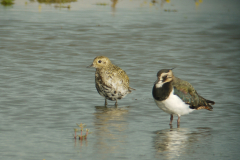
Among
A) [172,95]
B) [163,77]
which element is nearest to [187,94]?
[172,95]

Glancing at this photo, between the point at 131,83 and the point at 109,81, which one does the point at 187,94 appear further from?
the point at 131,83

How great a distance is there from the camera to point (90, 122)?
9.96 metres

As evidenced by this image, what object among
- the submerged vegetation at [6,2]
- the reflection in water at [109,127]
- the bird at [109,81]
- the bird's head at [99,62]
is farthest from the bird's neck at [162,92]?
the submerged vegetation at [6,2]

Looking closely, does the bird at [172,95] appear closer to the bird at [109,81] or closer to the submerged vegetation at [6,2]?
the bird at [109,81]

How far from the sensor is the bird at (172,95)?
30.7 ft

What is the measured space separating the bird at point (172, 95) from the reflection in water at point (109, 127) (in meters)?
0.99

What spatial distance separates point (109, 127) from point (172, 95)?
4.83 ft

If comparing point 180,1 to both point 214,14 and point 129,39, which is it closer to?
point 214,14

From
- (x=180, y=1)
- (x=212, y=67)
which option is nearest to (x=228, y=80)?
(x=212, y=67)

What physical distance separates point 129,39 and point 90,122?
12579 millimetres

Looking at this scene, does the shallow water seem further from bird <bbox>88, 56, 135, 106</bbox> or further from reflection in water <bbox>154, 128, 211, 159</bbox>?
bird <bbox>88, 56, 135, 106</bbox>

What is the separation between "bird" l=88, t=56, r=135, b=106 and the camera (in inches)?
446

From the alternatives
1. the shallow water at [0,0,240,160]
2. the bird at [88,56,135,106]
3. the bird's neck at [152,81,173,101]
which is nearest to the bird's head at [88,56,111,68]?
the bird at [88,56,135,106]

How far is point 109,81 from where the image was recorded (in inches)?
446
